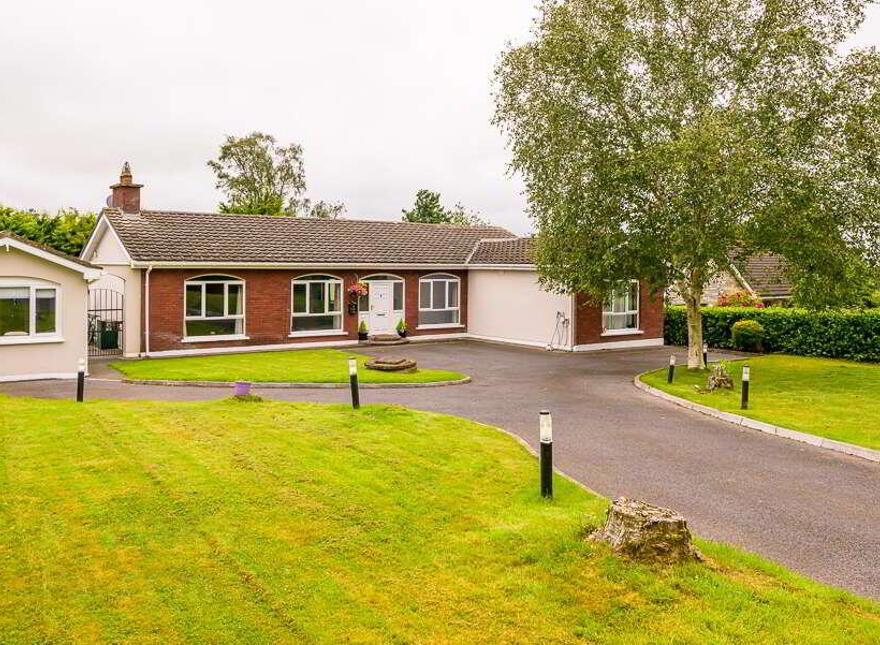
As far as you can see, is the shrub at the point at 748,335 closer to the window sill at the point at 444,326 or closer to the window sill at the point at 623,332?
the window sill at the point at 623,332

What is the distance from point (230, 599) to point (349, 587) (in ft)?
3.17

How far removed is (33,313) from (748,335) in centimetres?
2436

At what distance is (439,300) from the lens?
1289 inches

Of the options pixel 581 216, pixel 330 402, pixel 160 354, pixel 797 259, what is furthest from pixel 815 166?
pixel 160 354

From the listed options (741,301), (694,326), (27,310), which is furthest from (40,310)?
(741,301)

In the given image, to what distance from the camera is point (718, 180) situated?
17953 millimetres

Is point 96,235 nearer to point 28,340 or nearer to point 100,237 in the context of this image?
point 100,237

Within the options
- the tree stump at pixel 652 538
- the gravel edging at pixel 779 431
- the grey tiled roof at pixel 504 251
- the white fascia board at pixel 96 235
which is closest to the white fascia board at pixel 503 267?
the grey tiled roof at pixel 504 251

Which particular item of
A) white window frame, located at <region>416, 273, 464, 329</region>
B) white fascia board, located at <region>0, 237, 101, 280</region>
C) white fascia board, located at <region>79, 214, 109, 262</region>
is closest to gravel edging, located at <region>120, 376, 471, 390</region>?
white fascia board, located at <region>0, 237, 101, 280</region>

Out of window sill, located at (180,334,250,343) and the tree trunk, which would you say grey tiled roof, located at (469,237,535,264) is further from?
window sill, located at (180,334,250,343)

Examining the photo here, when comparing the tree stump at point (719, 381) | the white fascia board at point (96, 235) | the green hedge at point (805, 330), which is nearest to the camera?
the tree stump at point (719, 381)

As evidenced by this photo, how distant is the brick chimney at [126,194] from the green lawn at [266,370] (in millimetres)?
6905

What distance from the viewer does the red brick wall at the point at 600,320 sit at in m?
28.7

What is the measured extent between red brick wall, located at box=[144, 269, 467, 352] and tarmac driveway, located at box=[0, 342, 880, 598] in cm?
568
